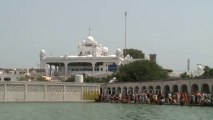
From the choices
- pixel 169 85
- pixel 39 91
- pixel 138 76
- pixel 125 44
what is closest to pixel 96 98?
pixel 39 91

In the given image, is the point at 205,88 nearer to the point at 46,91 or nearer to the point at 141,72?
the point at 46,91

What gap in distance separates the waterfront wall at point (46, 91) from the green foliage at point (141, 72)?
107 ft

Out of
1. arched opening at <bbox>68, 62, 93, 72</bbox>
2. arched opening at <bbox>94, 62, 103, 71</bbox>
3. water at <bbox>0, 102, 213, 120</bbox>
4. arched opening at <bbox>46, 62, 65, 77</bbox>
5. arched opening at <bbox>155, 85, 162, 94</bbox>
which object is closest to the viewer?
water at <bbox>0, 102, 213, 120</bbox>

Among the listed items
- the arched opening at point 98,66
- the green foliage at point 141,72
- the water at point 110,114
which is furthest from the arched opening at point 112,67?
the water at point 110,114

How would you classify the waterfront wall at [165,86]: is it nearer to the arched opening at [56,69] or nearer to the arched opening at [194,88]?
the arched opening at [194,88]

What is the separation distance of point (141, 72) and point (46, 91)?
3947cm

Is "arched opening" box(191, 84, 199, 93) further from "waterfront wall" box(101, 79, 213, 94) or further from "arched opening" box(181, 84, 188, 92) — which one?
"arched opening" box(181, 84, 188, 92)

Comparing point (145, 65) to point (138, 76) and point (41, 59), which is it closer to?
point (138, 76)

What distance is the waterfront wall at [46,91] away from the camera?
65.2 m

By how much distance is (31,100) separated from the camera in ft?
218

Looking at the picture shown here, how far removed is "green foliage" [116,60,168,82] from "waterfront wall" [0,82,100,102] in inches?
1281

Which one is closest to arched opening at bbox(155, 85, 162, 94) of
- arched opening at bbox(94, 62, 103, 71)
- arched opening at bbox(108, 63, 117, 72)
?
arched opening at bbox(108, 63, 117, 72)

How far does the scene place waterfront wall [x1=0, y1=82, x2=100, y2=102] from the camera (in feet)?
214

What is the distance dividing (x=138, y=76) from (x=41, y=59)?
4398cm
